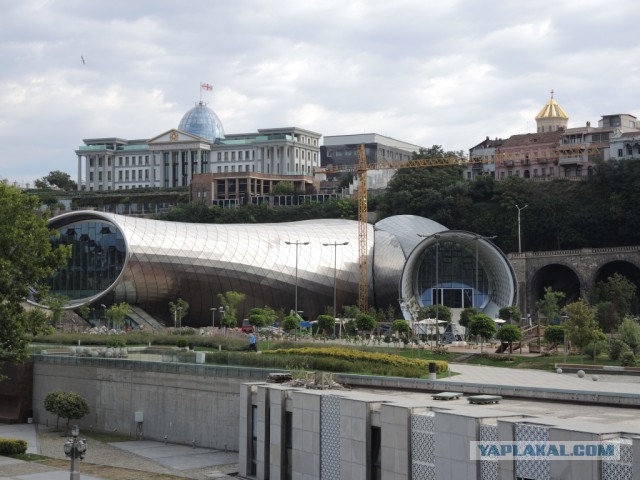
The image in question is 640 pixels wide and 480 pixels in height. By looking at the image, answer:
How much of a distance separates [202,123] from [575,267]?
328ft

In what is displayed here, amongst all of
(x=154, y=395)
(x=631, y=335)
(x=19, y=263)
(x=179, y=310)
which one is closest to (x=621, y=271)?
(x=179, y=310)

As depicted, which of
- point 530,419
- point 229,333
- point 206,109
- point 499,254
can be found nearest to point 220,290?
point 229,333

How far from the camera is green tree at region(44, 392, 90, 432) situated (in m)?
43.0

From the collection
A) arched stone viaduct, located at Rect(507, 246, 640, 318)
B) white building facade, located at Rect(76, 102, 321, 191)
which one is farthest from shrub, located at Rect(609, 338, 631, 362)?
white building facade, located at Rect(76, 102, 321, 191)

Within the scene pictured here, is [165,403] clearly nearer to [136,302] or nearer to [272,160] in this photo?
[136,302]

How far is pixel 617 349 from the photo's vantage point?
148 ft

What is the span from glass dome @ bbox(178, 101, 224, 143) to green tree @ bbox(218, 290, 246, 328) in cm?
9686

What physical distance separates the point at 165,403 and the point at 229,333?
95.2 ft

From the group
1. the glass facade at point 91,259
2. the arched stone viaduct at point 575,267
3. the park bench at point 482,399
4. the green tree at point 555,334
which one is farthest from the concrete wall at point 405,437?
the arched stone viaduct at point 575,267

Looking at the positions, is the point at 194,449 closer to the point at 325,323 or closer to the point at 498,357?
the point at 498,357

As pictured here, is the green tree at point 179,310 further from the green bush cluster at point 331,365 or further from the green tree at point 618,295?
the green bush cluster at point 331,365

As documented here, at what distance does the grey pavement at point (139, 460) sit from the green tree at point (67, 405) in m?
1.32

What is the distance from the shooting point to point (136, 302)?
259 ft

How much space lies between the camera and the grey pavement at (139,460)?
32969 millimetres
